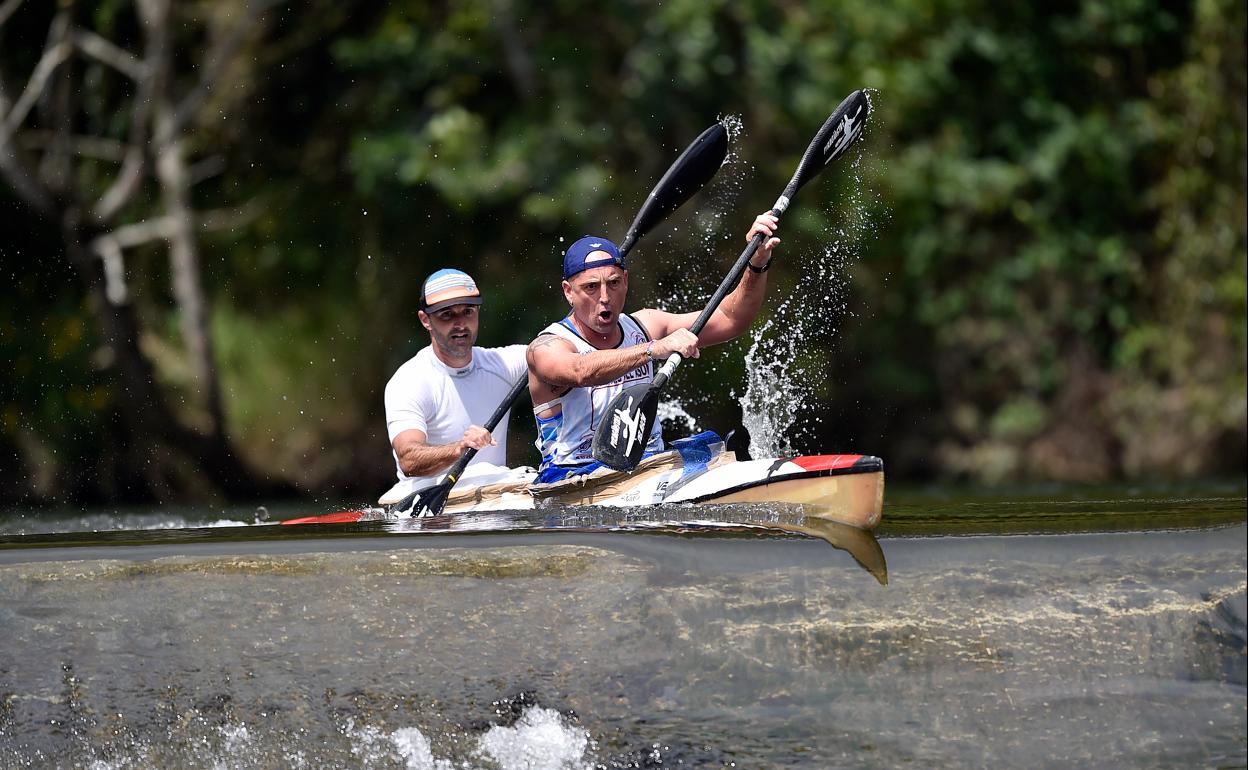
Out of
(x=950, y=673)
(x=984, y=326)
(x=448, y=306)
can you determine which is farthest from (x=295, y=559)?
(x=984, y=326)

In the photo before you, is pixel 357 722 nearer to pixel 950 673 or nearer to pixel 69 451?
pixel 950 673

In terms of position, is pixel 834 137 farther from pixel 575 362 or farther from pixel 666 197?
pixel 575 362

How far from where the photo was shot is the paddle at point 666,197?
5195 mm

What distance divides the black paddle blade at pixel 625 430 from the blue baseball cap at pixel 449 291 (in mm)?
722

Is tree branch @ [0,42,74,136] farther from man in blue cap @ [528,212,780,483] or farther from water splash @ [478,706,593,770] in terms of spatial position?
water splash @ [478,706,593,770]

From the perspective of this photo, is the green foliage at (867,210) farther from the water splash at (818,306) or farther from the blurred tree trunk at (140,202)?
the blurred tree trunk at (140,202)

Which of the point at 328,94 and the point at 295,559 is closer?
the point at 295,559

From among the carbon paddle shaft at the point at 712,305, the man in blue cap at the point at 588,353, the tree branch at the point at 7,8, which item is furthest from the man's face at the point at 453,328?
the tree branch at the point at 7,8

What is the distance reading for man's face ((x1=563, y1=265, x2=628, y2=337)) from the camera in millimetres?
4926

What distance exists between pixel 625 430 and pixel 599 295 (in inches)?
19.0

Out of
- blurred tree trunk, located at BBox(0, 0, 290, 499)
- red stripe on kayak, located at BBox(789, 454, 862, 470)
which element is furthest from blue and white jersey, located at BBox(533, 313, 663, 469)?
blurred tree trunk, located at BBox(0, 0, 290, 499)

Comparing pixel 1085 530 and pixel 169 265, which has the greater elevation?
pixel 169 265

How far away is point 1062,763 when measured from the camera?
12.2 ft

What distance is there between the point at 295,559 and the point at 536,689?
2.55 feet
